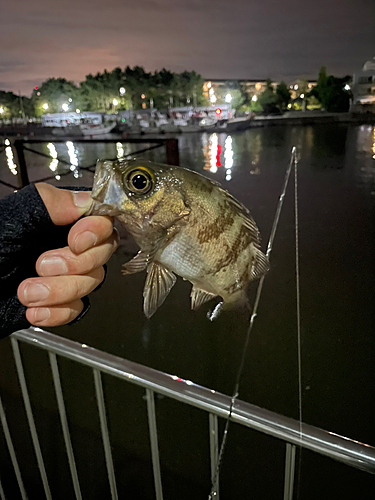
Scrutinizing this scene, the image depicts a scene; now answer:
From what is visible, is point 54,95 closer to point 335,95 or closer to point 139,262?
point 335,95

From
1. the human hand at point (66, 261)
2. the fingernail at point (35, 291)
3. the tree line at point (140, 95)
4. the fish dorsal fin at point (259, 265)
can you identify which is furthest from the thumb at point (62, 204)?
the tree line at point (140, 95)

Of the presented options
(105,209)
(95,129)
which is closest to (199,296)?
(105,209)

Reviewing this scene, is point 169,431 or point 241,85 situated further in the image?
point 241,85

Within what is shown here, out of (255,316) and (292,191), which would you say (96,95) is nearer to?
(292,191)

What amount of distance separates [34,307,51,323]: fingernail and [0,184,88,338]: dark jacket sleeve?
0.14 meters

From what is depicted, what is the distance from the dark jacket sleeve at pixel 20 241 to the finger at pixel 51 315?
120 mm

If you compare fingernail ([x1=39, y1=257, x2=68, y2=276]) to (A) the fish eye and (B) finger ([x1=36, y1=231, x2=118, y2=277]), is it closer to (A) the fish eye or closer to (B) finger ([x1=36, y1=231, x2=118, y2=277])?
(B) finger ([x1=36, y1=231, x2=118, y2=277])

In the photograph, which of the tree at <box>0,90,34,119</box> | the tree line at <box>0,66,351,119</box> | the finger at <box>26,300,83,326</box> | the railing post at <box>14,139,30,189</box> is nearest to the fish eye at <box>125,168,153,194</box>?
the finger at <box>26,300,83,326</box>

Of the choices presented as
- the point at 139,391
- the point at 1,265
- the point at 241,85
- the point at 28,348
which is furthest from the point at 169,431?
the point at 241,85

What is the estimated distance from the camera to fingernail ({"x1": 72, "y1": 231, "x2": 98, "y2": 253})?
113 cm

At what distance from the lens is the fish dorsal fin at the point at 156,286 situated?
1.08 meters

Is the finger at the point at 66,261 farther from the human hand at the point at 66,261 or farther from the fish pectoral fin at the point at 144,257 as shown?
the fish pectoral fin at the point at 144,257

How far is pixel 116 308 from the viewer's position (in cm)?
518

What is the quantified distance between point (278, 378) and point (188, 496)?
1.58 metres
